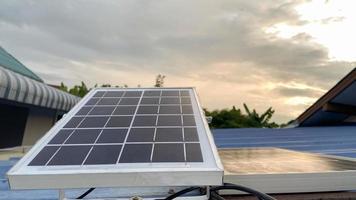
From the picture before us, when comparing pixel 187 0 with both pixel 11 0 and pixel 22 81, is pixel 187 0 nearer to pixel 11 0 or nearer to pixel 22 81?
pixel 22 81

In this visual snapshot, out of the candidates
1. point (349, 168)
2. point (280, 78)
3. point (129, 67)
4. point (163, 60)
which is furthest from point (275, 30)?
point (349, 168)

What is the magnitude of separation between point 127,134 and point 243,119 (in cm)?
2703

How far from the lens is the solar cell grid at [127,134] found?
2711 mm

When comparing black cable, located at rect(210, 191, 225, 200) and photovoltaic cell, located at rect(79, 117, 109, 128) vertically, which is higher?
Answer: photovoltaic cell, located at rect(79, 117, 109, 128)

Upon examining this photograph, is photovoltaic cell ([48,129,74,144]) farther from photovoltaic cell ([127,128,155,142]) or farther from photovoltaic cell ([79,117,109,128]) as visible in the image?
photovoltaic cell ([127,128,155,142])

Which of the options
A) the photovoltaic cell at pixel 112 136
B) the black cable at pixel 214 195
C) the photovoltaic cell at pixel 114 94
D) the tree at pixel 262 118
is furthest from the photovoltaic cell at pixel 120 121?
the tree at pixel 262 118

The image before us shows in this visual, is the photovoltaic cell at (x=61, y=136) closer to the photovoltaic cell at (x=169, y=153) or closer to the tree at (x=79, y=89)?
the photovoltaic cell at (x=169, y=153)

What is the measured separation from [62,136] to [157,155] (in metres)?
1.05

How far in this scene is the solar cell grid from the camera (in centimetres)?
271

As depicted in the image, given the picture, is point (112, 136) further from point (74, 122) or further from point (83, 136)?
point (74, 122)

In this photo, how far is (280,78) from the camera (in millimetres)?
13422

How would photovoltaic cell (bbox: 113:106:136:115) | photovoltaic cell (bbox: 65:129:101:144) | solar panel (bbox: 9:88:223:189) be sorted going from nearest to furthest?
solar panel (bbox: 9:88:223:189) → photovoltaic cell (bbox: 65:129:101:144) → photovoltaic cell (bbox: 113:106:136:115)

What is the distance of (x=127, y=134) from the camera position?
10.4ft

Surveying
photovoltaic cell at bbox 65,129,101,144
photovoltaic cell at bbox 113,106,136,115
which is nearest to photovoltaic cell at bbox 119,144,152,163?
photovoltaic cell at bbox 65,129,101,144
